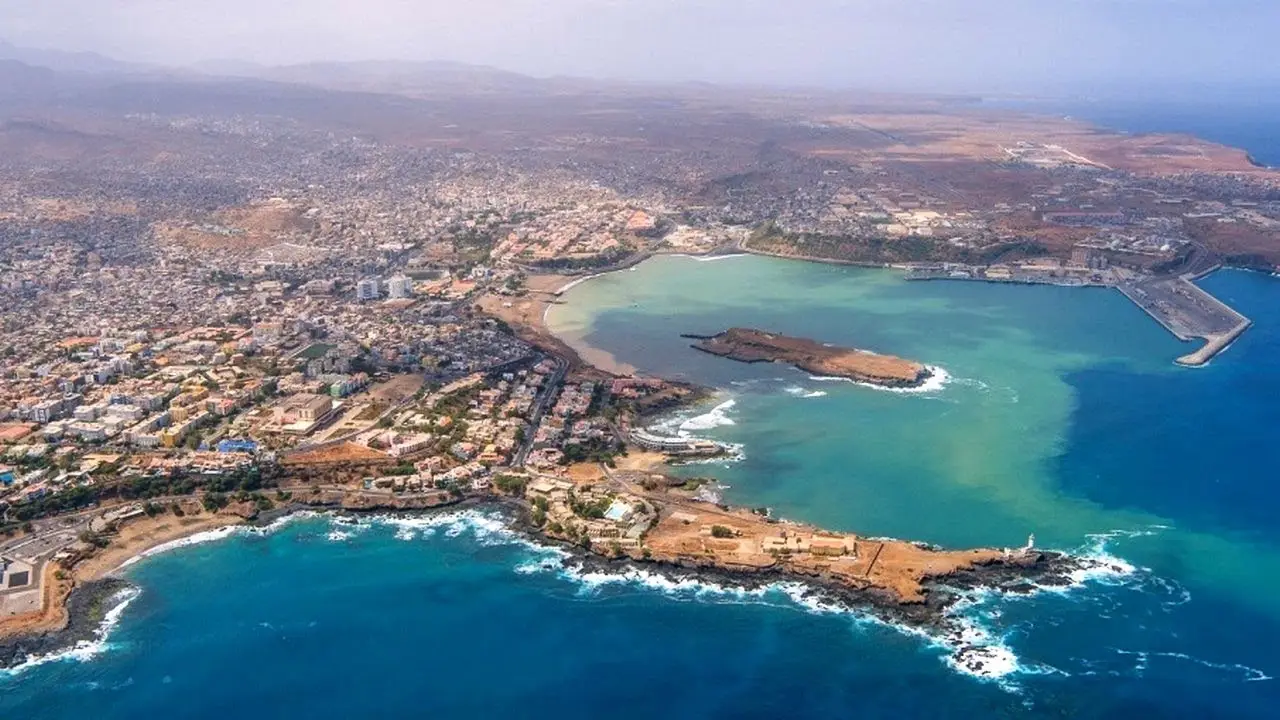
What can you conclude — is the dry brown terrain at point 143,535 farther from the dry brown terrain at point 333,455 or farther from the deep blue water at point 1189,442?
the deep blue water at point 1189,442

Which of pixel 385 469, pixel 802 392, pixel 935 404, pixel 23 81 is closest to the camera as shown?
pixel 385 469

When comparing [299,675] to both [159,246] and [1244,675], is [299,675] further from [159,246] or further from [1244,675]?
[159,246]

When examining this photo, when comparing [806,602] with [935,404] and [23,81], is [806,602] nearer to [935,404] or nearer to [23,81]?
[935,404]

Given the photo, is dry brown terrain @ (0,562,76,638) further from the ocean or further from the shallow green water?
the shallow green water

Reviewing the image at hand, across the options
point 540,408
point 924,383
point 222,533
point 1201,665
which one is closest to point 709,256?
point 924,383

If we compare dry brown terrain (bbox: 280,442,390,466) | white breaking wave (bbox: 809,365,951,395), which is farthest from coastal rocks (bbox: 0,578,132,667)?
white breaking wave (bbox: 809,365,951,395)

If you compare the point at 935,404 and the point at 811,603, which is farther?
the point at 935,404
